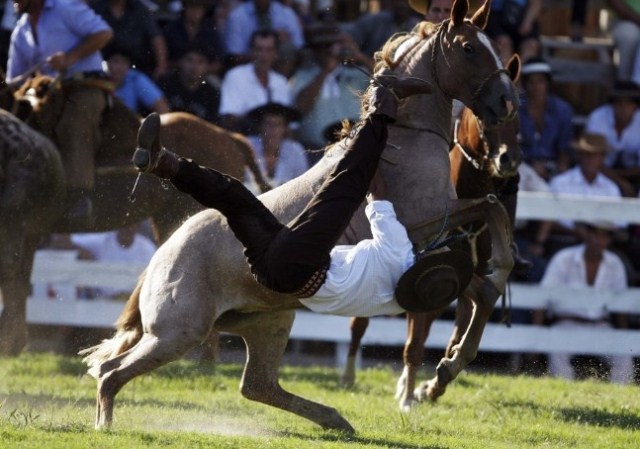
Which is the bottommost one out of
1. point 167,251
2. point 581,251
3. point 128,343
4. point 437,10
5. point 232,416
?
point 581,251

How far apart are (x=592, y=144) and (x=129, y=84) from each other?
443cm

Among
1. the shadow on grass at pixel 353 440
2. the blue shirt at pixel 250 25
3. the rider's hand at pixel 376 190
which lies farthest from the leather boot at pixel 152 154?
the blue shirt at pixel 250 25

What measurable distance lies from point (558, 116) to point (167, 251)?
6.94 metres

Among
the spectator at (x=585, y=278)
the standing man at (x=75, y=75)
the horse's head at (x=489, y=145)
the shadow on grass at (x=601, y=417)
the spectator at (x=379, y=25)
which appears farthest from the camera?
the spectator at (x=379, y=25)

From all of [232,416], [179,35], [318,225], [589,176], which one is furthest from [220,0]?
[318,225]

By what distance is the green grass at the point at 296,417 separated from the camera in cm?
749

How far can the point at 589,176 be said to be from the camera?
44.5 feet

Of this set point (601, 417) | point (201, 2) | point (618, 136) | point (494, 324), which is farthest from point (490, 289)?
point (201, 2)

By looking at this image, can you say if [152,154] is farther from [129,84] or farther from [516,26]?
[516,26]

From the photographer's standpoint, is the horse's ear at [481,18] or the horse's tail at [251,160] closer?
the horse's ear at [481,18]

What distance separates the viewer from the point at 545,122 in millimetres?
13922

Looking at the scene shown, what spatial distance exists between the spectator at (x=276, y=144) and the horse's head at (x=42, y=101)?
6.25ft

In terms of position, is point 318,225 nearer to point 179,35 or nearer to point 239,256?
point 239,256

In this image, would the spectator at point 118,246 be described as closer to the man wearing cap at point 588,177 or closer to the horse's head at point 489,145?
the man wearing cap at point 588,177
